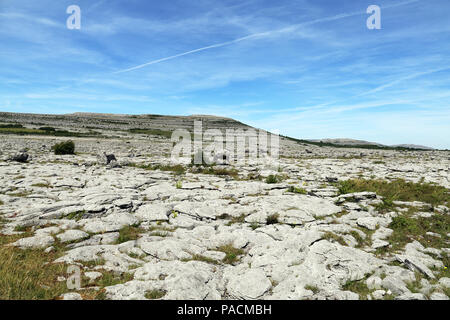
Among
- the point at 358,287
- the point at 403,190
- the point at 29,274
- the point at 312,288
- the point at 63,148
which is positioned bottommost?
the point at 358,287

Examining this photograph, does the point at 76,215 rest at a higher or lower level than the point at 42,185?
lower

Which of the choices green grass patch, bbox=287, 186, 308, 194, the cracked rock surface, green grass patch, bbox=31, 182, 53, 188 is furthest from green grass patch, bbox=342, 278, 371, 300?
green grass patch, bbox=31, 182, 53, 188

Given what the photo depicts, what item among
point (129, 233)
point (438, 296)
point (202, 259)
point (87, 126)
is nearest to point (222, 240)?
point (202, 259)

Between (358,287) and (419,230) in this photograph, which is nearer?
(358,287)

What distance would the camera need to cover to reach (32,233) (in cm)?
756

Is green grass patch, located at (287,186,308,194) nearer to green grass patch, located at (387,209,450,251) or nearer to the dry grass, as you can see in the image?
green grass patch, located at (387,209,450,251)

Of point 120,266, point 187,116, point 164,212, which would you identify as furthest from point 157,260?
point 187,116

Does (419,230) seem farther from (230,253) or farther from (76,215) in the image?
(76,215)

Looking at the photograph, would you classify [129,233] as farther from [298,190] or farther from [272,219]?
[298,190]

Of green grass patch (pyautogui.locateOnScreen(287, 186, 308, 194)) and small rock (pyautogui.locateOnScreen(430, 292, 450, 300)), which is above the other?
Result: green grass patch (pyautogui.locateOnScreen(287, 186, 308, 194))

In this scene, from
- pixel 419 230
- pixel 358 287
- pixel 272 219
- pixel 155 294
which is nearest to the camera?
pixel 155 294

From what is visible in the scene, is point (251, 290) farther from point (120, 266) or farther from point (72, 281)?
point (72, 281)

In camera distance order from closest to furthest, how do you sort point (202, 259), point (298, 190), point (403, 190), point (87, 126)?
point (202, 259)
point (298, 190)
point (403, 190)
point (87, 126)
